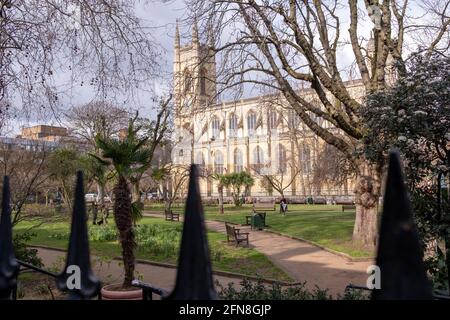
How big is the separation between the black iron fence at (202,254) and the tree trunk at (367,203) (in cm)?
1429

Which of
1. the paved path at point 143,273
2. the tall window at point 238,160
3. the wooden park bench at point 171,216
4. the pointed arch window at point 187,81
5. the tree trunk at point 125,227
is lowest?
the paved path at point 143,273

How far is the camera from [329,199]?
61875 mm

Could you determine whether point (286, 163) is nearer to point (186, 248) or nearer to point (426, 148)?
point (426, 148)

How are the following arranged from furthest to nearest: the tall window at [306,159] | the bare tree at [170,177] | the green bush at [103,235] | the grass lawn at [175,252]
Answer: the tall window at [306,159], the bare tree at [170,177], the green bush at [103,235], the grass lawn at [175,252]

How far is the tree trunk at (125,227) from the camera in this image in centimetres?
934

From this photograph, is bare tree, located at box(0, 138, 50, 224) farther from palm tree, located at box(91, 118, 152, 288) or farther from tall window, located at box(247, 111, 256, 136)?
tall window, located at box(247, 111, 256, 136)

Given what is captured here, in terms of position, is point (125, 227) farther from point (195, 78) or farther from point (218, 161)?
point (218, 161)

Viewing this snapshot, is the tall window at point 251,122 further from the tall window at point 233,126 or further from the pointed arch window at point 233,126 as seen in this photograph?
the tall window at point 233,126

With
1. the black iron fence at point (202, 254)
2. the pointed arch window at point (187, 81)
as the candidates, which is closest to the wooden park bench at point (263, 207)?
the pointed arch window at point (187, 81)

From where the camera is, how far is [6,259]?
78.1 inches

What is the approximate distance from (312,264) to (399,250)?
12579mm

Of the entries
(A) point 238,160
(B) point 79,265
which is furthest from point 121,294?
(A) point 238,160

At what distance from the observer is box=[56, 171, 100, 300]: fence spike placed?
1812 millimetres
